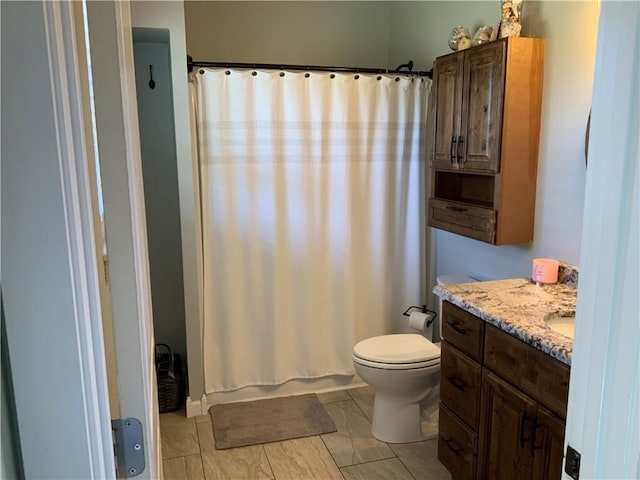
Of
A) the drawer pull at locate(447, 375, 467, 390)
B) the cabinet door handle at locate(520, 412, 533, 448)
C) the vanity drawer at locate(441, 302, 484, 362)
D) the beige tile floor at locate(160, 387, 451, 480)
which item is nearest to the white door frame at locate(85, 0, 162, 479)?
the cabinet door handle at locate(520, 412, 533, 448)

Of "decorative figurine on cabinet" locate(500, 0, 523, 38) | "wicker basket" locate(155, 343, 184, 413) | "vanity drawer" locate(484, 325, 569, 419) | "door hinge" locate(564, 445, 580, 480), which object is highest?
"decorative figurine on cabinet" locate(500, 0, 523, 38)

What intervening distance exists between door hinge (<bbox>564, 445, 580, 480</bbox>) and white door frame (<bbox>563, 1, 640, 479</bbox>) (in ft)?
0.10

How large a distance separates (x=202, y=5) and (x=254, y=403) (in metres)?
2.40

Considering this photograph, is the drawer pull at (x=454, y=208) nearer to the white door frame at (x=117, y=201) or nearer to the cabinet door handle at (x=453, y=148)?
the cabinet door handle at (x=453, y=148)

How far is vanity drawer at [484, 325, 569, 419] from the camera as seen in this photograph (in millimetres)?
1613

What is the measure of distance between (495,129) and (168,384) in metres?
2.16

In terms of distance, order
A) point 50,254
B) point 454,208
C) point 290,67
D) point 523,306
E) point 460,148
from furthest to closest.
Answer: point 290,67
point 454,208
point 460,148
point 523,306
point 50,254

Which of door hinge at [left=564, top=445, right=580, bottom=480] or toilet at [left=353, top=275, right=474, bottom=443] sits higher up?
door hinge at [left=564, top=445, right=580, bottom=480]

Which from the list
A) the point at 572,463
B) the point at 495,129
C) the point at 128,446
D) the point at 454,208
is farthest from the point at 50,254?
the point at 454,208

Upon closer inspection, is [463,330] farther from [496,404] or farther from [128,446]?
[128,446]

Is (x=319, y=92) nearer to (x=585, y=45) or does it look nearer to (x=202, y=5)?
(x=202, y=5)

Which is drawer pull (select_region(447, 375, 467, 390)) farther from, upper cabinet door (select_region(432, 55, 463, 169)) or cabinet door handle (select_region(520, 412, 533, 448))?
upper cabinet door (select_region(432, 55, 463, 169))

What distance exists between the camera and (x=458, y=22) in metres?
2.86

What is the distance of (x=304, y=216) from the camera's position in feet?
10.2
